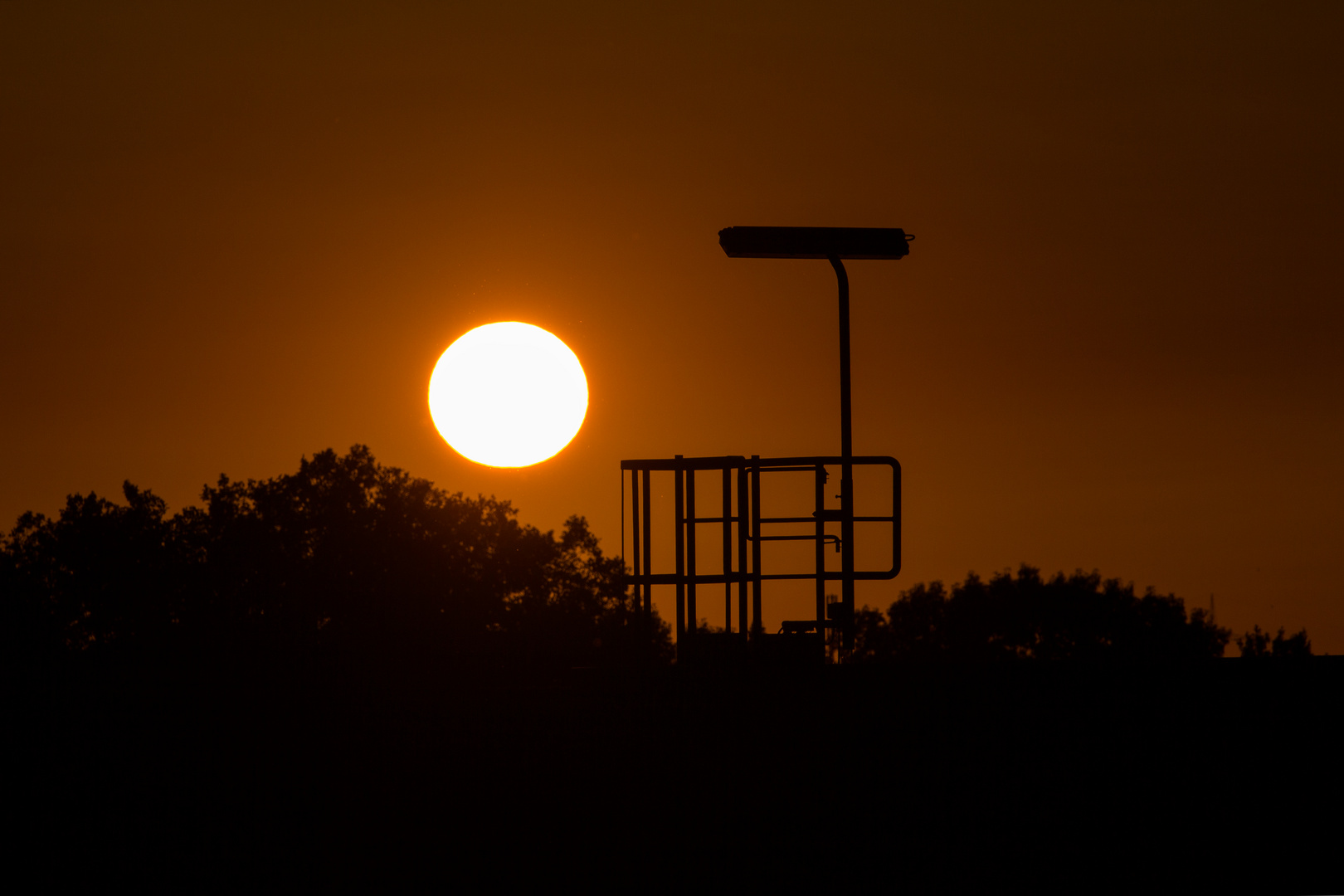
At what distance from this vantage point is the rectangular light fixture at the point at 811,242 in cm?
1625

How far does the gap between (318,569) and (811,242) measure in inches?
2127

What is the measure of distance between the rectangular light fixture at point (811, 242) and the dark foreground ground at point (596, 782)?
5.77 m

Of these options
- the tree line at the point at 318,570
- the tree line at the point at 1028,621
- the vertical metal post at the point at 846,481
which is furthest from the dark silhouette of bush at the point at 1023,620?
the vertical metal post at the point at 846,481

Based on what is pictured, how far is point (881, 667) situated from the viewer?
13.4 metres

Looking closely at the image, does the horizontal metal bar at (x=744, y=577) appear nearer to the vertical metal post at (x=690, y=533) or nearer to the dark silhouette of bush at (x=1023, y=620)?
the vertical metal post at (x=690, y=533)

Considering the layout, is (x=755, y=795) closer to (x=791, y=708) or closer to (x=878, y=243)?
(x=791, y=708)

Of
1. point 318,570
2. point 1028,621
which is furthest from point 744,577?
point 1028,621

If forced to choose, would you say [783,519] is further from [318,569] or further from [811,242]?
[318,569]

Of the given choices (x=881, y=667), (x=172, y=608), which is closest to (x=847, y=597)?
(x=881, y=667)

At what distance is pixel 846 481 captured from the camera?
1619 centimetres

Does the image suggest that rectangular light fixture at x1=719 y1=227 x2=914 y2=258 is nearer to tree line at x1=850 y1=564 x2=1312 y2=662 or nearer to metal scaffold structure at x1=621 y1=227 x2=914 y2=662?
metal scaffold structure at x1=621 y1=227 x2=914 y2=662

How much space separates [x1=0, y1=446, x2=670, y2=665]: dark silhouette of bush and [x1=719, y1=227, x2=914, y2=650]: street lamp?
4537 centimetres

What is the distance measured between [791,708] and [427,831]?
3.50m

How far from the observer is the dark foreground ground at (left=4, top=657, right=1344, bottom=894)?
12555 millimetres
